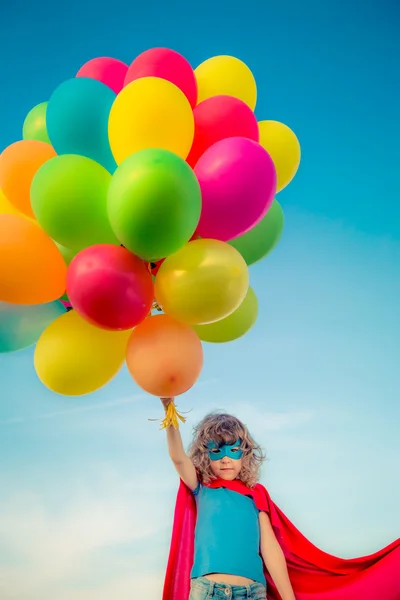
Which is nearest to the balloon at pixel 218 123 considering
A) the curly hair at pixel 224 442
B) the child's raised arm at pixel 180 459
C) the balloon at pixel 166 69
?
the balloon at pixel 166 69

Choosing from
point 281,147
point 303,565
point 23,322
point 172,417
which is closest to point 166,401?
point 172,417

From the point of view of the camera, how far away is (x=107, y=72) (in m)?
2.97

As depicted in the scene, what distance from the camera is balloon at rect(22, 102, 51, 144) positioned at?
2961 millimetres

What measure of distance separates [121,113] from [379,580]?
2857mm

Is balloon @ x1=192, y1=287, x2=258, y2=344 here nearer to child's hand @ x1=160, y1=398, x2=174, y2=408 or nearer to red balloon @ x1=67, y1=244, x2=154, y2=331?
child's hand @ x1=160, y1=398, x2=174, y2=408

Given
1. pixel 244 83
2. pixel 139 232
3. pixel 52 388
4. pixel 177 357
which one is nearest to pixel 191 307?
pixel 177 357

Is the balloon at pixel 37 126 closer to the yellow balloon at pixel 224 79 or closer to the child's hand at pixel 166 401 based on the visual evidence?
the yellow balloon at pixel 224 79

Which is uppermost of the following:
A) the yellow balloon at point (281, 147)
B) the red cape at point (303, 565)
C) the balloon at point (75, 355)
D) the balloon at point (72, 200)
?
the yellow balloon at point (281, 147)

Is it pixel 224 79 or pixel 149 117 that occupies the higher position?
pixel 224 79

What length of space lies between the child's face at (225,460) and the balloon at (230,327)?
2.87 feet

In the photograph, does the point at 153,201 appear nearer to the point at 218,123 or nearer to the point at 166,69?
the point at 218,123

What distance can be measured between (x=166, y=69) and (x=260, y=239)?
0.91m

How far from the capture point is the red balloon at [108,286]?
223 centimetres

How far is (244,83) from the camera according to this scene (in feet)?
10.0
